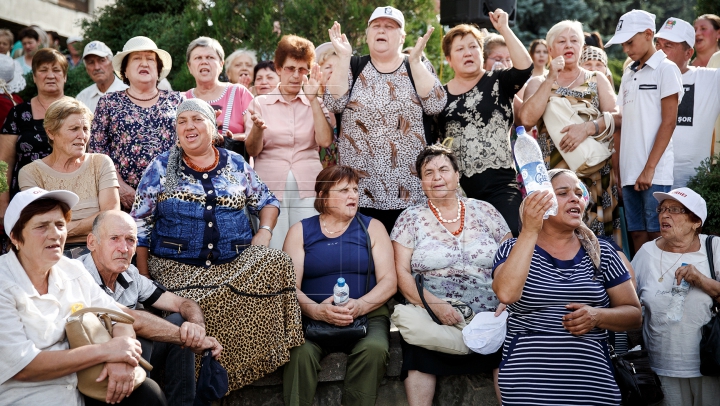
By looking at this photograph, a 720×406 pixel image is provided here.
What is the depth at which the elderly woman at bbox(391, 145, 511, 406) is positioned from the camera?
4.84 m

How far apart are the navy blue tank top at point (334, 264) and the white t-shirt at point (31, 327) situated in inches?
58.3

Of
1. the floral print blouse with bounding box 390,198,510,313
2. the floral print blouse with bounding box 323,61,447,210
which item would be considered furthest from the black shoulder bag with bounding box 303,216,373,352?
the floral print blouse with bounding box 323,61,447,210

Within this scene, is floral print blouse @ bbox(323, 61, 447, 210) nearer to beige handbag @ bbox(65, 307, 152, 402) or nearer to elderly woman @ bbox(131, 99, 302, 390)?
elderly woman @ bbox(131, 99, 302, 390)

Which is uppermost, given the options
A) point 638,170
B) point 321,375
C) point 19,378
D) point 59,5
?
point 59,5

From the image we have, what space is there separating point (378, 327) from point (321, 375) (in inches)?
17.1

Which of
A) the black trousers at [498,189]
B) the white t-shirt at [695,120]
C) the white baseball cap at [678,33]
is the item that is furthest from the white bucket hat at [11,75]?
the white t-shirt at [695,120]

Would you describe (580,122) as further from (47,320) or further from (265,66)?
(47,320)

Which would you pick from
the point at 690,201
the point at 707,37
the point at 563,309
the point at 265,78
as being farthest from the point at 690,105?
the point at 265,78

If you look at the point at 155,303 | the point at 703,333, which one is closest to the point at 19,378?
the point at 155,303

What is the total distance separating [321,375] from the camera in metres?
4.86

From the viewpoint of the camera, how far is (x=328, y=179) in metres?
5.24

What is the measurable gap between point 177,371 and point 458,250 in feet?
5.88

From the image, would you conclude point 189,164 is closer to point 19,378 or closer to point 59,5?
point 19,378

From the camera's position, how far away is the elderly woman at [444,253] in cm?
484
